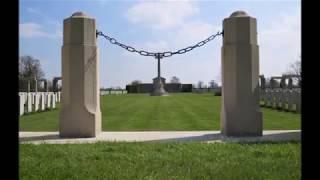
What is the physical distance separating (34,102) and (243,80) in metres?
14.6

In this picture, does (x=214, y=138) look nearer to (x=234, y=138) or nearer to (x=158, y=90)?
(x=234, y=138)

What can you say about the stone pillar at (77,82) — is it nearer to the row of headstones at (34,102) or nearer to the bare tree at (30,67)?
the row of headstones at (34,102)

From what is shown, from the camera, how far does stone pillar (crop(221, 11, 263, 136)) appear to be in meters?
11.8

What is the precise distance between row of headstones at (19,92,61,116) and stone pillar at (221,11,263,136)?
36.2 feet

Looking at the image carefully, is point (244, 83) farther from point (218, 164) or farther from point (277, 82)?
point (277, 82)

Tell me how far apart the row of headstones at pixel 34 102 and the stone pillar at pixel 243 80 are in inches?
434

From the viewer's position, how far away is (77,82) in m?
11.8

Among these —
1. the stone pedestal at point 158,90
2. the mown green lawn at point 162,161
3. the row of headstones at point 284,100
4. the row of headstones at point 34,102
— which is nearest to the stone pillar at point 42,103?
the row of headstones at point 34,102

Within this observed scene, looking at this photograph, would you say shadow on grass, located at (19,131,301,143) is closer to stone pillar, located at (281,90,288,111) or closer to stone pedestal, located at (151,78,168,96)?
stone pillar, located at (281,90,288,111)

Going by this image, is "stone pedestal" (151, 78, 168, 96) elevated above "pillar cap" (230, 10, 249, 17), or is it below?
below

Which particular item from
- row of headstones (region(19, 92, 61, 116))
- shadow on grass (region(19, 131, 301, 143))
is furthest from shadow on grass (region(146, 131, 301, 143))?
row of headstones (region(19, 92, 61, 116))
